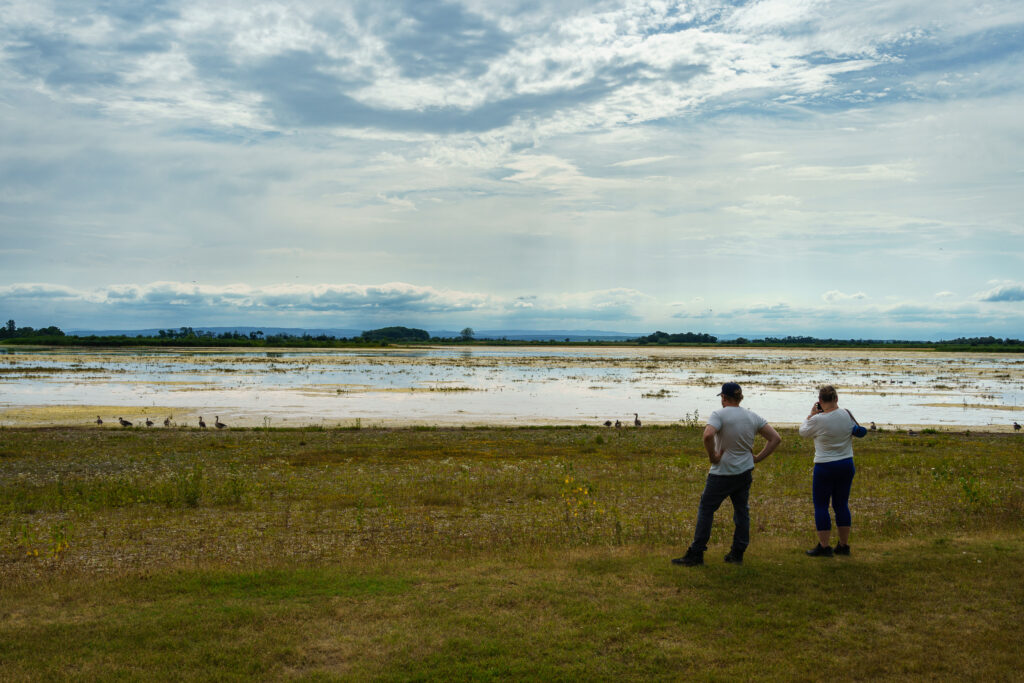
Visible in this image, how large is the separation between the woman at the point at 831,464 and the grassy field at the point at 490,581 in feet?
1.04

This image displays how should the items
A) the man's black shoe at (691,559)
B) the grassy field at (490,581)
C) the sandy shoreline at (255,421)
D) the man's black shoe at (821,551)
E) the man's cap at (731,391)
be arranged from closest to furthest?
the grassy field at (490,581)
the man's cap at (731,391)
the man's black shoe at (691,559)
the man's black shoe at (821,551)
the sandy shoreline at (255,421)

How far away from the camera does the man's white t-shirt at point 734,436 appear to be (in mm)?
8180

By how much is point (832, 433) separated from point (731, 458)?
1.45 meters

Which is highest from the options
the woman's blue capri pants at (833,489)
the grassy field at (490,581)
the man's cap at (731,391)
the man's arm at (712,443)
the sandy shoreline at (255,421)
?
the man's cap at (731,391)

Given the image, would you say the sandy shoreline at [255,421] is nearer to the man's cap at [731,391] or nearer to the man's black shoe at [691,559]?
the man's black shoe at [691,559]

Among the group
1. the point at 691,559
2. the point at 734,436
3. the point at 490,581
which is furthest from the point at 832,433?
the point at 490,581

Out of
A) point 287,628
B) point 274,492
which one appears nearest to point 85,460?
point 274,492

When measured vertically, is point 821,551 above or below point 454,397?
above

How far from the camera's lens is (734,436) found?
8180 mm

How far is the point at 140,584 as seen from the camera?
26.2 ft

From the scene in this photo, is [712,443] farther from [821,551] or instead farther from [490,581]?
[490,581]

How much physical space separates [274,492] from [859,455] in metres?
15.5

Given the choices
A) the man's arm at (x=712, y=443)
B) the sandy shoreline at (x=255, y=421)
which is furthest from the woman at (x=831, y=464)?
the sandy shoreline at (x=255, y=421)

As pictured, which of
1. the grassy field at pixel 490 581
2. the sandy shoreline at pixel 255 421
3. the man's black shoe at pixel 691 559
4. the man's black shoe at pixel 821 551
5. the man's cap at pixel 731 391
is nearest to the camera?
the grassy field at pixel 490 581
